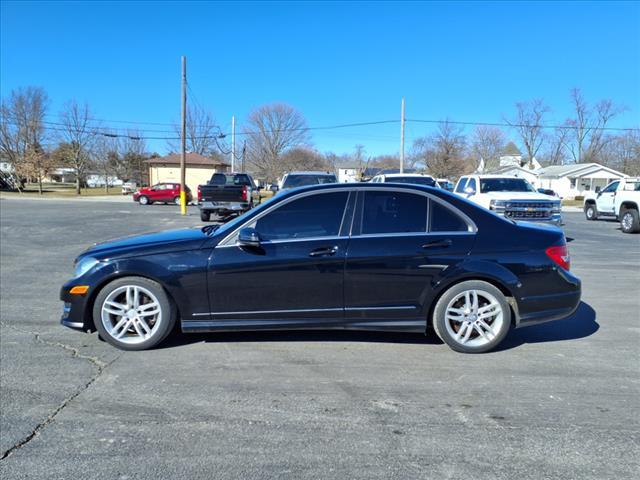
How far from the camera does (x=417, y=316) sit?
4160 millimetres

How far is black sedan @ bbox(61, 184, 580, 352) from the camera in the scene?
13.4ft

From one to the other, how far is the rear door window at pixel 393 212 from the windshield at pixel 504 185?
30.4 feet

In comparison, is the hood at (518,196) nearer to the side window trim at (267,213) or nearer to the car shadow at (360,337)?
the car shadow at (360,337)

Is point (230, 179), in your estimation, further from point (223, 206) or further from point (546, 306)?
point (546, 306)

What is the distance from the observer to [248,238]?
13.2 ft

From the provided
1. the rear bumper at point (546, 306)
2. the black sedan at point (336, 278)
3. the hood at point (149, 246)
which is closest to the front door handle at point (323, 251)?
the black sedan at point (336, 278)

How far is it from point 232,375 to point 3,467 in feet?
5.27

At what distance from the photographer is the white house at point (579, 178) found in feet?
179

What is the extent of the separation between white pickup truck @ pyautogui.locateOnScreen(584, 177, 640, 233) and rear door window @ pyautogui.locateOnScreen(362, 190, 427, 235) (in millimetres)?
14076

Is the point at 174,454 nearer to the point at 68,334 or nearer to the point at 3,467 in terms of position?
the point at 3,467

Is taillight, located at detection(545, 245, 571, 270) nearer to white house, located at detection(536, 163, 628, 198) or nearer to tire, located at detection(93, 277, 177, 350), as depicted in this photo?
tire, located at detection(93, 277, 177, 350)

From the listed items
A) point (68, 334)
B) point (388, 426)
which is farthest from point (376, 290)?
point (68, 334)

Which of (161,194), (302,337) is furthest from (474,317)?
(161,194)

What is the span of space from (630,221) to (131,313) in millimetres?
16454
